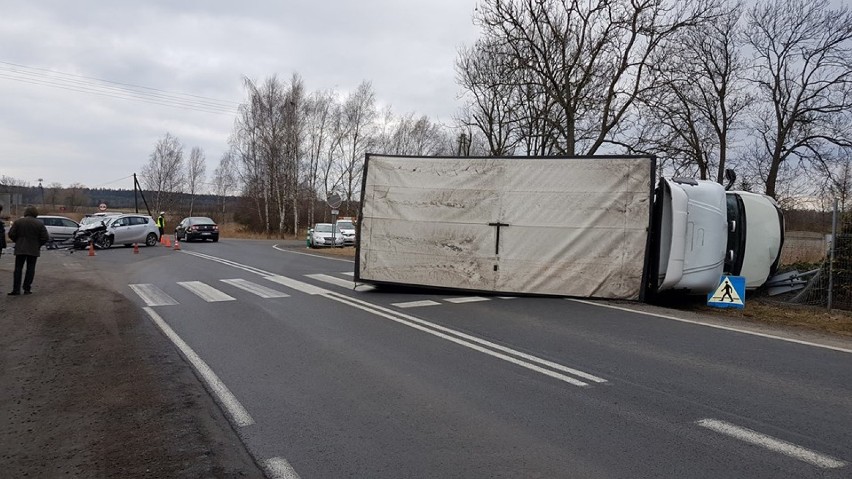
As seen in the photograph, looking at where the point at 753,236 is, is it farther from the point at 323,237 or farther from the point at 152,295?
the point at 323,237

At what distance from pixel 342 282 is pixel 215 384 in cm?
848


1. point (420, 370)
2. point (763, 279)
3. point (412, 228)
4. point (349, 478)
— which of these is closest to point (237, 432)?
point (349, 478)

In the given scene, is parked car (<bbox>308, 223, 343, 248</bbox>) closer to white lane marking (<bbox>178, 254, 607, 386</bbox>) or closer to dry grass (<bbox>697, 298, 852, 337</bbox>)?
white lane marking (<bbox>178, 254, 607, 386</bbox>)

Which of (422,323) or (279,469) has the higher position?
(422,323)

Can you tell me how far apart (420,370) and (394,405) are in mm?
1142

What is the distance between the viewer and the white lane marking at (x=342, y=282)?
1299 cm

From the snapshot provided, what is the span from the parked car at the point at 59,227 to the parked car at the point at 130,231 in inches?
102

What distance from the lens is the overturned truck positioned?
10898mm

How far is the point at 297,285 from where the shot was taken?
13.3 metres

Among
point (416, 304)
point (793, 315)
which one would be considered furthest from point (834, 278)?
point (416, 304)

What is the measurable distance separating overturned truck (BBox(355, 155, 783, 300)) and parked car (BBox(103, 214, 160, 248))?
18.9 meters

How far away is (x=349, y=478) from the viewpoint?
139 inches

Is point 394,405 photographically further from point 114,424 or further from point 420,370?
point 114,424

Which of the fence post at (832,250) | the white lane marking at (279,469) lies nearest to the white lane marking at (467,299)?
the fence post at (832,250)
